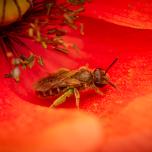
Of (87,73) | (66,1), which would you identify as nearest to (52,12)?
(66,1)

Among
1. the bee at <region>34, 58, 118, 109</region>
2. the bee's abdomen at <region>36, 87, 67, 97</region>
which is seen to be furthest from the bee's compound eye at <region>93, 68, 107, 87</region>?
the bee's abdomen at <region>36, 87, 67, 97</region>

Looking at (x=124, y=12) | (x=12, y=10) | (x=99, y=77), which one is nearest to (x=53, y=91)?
(x=99, y=77)

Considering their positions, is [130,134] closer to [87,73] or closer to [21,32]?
[87,73]

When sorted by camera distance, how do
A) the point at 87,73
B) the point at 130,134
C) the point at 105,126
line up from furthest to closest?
the point at 87,73, the point at 105,126, the point at 130,134

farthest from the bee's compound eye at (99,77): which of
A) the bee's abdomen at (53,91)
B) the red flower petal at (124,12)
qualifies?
the red flower petal at (124,12)

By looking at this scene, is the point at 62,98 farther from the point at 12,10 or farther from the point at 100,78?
the point at 12,10

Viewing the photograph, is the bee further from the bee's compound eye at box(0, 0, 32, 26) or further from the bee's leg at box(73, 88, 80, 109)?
the bee's compound eye at box(0, 0, 32, 26)
